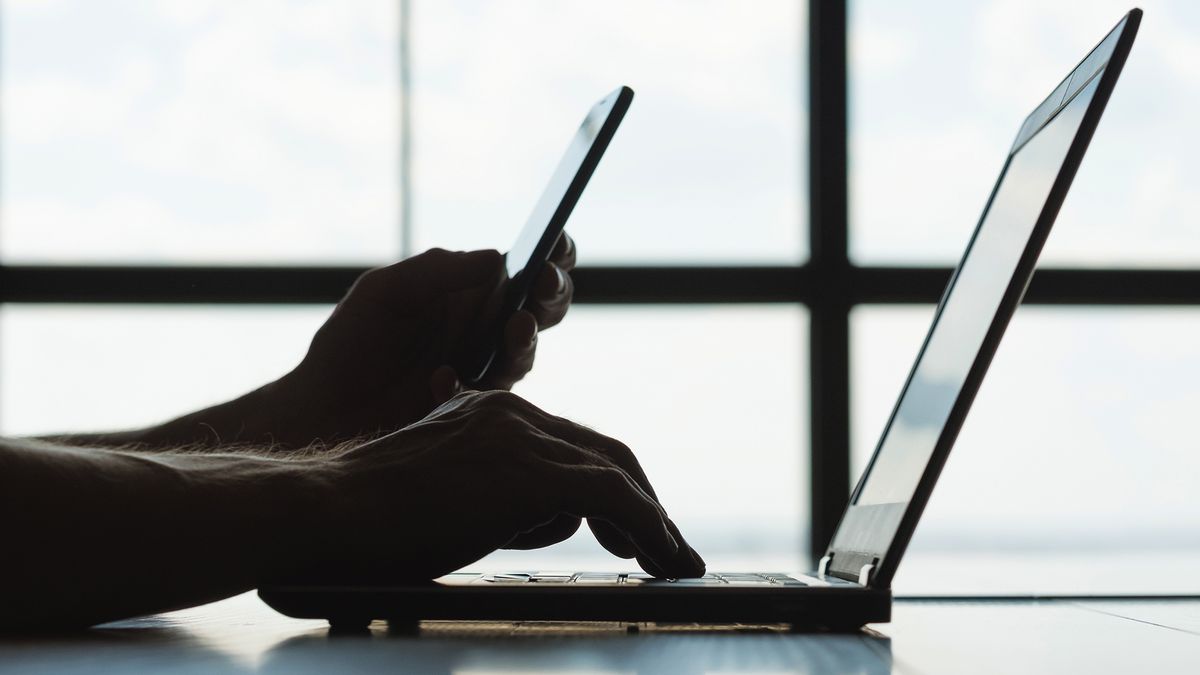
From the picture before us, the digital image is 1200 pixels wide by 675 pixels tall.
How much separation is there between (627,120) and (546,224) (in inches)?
50.0

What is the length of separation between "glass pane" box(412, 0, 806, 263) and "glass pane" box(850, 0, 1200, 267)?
0.16m

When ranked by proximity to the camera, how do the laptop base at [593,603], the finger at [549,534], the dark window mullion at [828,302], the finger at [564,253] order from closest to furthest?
the laptop base at [593,603] → the finger at [549,534] → the finger at [564,253] → the dark window mullion at [828,302]

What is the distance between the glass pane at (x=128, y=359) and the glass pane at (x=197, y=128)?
0.13 m

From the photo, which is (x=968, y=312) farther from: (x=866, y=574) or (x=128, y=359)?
(x=128, y=359)

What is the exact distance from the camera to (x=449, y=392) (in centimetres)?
106

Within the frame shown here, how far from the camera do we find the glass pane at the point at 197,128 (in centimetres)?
208

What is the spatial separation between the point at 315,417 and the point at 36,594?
569mm

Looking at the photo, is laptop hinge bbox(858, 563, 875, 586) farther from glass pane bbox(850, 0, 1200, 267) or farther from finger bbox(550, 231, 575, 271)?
glass pane bbox(850, 0, 1200, 267)

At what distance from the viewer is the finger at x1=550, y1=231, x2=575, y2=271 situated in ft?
3.84

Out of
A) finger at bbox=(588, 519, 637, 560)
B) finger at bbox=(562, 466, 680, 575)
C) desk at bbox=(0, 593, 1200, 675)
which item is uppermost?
finger at bbox=(562, 466, 680, 575)

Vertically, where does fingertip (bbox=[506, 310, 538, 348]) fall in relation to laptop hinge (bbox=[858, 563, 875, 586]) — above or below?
above

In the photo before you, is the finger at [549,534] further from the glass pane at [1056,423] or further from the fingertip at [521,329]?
the glass pane at [1056,423]

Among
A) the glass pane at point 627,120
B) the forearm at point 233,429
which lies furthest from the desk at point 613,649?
the glass pane at point 627,120

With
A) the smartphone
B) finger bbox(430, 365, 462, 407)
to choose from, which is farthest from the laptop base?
finger bbox(430, 365, 462, 407)
